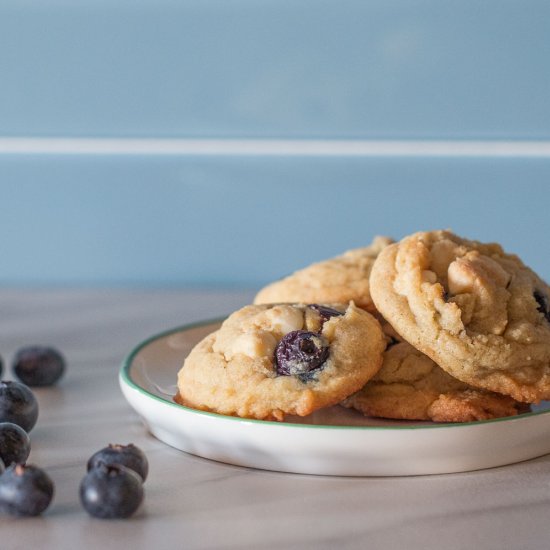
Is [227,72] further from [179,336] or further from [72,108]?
[179,336]

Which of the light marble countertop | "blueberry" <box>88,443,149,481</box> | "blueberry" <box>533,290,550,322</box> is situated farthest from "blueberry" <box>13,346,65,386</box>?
"blueberry" <box>533,290,550,322</box>

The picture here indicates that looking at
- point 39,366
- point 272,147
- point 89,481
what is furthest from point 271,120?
point 89,481

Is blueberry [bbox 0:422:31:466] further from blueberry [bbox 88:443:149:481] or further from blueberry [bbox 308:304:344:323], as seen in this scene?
blueberry [bbox 308:304:344:323]

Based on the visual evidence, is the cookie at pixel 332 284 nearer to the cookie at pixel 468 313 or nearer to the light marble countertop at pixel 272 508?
the cookie at pixel 468 313

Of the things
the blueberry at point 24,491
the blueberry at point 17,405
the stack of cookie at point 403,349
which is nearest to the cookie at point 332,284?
the stack of cookie at point 403,349

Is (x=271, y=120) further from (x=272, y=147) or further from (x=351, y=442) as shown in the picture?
(x=351, y=442)

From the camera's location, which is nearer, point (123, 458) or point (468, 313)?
point (123, 458)
